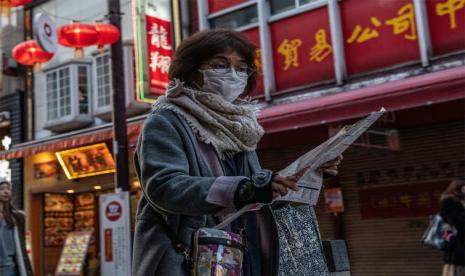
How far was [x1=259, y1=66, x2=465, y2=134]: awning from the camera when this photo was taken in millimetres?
7230

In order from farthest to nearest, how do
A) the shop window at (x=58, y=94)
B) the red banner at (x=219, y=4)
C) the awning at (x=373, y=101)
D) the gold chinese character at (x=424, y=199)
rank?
the shop window at (x=58, y=94), the red banner at (x=219, y=4), the gold chinese character at (x=424, y=199), the awning at (x=373, y=101)

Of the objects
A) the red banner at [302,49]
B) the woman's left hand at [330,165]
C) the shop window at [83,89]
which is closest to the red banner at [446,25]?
the red banner at [302,49]

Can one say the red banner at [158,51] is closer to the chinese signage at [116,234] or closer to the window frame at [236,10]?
the window frame at [236,10]

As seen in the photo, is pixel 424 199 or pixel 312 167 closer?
pixel 312 167

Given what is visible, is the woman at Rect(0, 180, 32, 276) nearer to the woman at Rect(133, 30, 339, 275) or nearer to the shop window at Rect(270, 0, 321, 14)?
the woman at Rect(133, 30, 339, 275)

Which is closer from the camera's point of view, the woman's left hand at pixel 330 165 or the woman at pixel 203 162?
the woman at pixel 203 162

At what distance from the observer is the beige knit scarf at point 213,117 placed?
2150 millimetres

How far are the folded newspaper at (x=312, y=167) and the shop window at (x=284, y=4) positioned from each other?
353 inches

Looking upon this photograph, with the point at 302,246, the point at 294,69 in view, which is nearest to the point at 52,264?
the point at 294,69

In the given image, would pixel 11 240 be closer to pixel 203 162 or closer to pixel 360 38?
pixel 203 162

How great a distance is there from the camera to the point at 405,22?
30.1 feet

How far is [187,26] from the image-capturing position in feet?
40.9

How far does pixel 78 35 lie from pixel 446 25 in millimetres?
6198

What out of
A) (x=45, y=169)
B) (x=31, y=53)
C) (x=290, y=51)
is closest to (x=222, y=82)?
(x=290, y=51)
